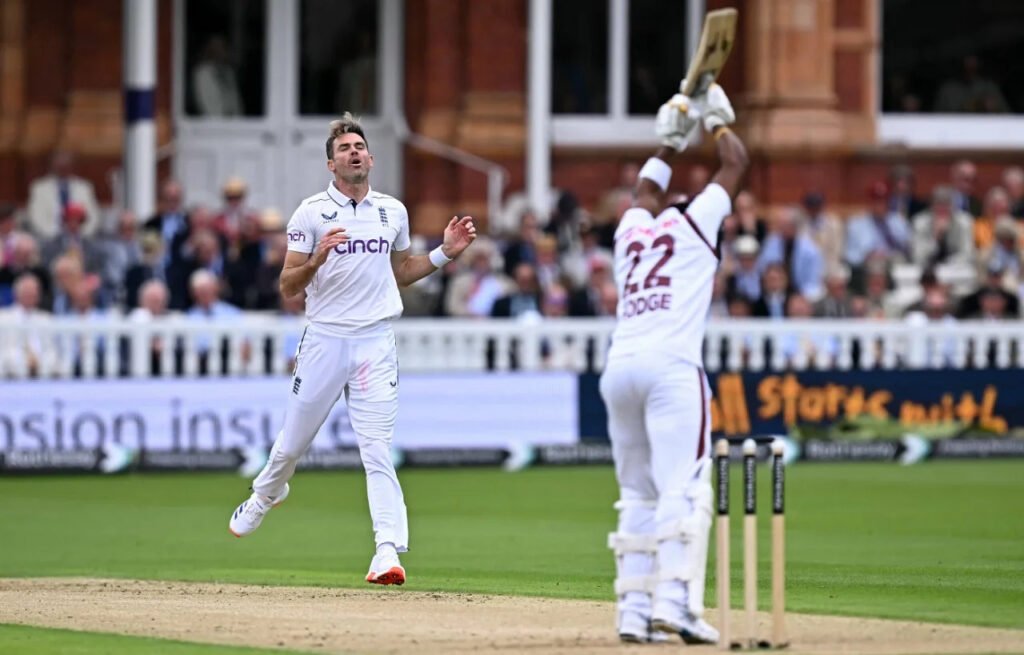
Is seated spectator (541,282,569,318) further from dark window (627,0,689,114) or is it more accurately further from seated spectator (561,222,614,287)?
dark window (627,0,689,114)

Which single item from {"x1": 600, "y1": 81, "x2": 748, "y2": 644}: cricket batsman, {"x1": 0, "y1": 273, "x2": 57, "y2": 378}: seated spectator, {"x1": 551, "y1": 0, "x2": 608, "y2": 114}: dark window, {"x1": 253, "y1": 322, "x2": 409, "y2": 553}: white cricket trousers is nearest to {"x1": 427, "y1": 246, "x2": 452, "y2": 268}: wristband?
{"x1": 253, "y1": 322, "x2": 409, "y2": 553}: white cricket trousers

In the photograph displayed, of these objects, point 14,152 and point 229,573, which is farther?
point 14,152

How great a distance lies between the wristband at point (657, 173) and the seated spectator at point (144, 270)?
12.0 metres

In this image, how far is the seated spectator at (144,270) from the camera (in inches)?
828

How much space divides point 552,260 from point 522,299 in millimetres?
1185

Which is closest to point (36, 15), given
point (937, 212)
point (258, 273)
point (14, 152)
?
point (14, 152)

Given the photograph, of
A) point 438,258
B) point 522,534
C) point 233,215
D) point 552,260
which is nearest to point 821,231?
point 552,260

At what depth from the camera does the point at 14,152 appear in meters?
25.3

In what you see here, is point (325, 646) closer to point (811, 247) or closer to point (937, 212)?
point (811, 247)

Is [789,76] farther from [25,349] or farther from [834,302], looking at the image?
[25,349]

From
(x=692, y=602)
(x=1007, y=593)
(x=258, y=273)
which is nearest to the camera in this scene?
(x=692, y=602)

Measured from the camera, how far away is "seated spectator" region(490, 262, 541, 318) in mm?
21250

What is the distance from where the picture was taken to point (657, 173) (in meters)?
9.56

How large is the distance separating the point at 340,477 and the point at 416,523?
397cm
